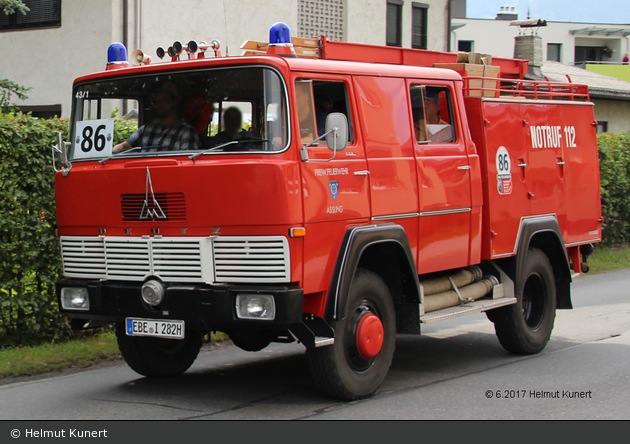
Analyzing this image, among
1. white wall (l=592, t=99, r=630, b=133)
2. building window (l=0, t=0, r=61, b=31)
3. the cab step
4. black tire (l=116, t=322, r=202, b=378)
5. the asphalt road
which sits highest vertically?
building window (l=0, t=0, r=61, b=31)

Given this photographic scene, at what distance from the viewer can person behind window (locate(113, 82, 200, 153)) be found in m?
6.47

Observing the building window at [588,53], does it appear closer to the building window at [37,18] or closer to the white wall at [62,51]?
the building window at [37,18]

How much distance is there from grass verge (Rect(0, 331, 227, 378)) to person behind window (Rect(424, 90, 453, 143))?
3.71 m

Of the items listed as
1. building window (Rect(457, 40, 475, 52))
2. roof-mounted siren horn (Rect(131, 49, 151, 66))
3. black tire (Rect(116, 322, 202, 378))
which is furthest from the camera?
building window (Rect(457, 40, 475, 52))

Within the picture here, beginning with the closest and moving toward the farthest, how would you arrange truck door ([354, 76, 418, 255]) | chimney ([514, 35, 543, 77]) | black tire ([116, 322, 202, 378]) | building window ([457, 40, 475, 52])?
1. truck door ([354, 76, 418, 255])
2. black tire ([116, 322, 202, 378])
3. chimney ([514, 35, 543, 77])
4. building window ([457, 40, 475, 52])

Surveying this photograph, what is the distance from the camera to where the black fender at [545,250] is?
8.26 meters

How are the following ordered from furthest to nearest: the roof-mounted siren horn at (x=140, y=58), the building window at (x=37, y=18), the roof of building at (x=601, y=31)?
the roof of building at (x=601, y=31) → the building window at (x=37, y=18) → the roof-mounted siren horn at (x=140, y=58)

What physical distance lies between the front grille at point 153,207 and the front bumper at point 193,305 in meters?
0.50

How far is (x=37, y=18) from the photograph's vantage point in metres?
17.6

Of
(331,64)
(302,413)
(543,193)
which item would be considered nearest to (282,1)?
(543,193)

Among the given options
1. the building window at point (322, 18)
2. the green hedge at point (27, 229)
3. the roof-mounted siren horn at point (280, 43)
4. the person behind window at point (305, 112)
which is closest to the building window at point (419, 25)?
the building window at point (322, 18)

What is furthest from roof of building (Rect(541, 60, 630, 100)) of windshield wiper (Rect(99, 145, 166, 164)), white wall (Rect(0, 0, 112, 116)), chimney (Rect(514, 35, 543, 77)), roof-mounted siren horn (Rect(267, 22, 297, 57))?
windshield wiper (Rect(99, 145, 166, 164))

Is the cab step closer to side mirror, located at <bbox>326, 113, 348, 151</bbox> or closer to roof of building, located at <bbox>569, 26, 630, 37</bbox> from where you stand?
side mirror, located at <bbox>326, 113, 348, 151</bbox>
